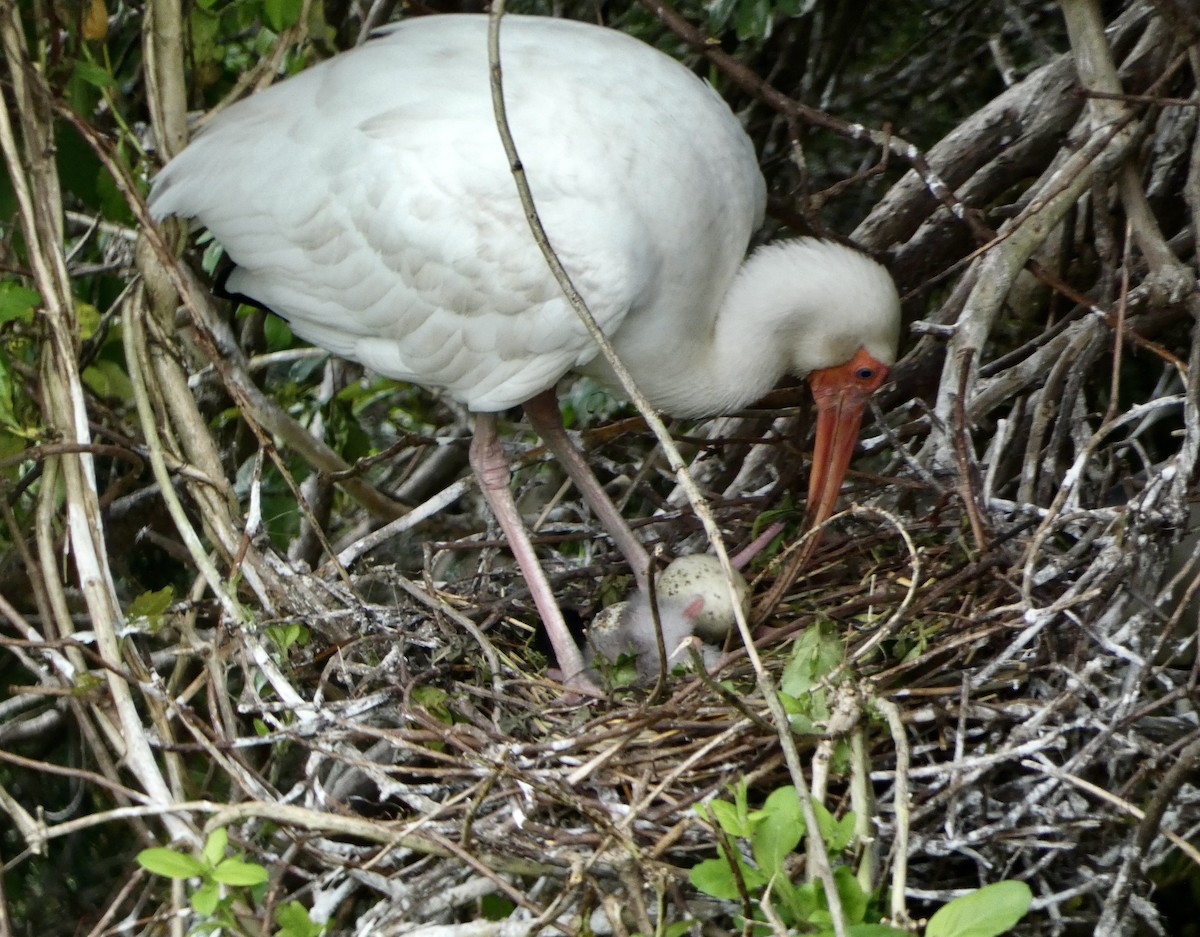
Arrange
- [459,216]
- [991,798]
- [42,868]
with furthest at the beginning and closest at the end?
[42,868] < [459,216] < [991,798]

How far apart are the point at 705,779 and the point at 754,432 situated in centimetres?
160

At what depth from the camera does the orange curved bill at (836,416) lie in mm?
3486

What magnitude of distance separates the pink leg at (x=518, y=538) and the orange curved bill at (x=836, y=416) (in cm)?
62

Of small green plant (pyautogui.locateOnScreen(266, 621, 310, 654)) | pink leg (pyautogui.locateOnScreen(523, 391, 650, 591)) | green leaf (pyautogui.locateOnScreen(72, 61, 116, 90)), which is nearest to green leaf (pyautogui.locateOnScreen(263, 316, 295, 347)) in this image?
pink leg (pyautogui.locateOnScreen(523, 391, 650, 591))

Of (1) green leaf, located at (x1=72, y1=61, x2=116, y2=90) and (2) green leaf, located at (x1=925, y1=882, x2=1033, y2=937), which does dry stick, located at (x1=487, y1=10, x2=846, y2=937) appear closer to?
(2) green leaf, located at (x1=925, y1=882, x2=1033, y2=937)

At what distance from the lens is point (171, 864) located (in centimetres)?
195

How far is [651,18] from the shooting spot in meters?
4.37

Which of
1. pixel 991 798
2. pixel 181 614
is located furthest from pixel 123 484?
→ pixel 991 798

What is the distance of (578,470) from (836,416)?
0.64 metres

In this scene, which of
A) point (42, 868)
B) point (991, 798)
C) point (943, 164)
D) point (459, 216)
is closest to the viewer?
point (991, 798)

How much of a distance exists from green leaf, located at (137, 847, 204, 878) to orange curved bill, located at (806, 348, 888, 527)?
72.2 inches

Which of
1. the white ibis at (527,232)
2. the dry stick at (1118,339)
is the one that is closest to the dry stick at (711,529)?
the white ibis at (527,232)

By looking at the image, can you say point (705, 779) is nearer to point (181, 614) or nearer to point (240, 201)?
point (181, 614)

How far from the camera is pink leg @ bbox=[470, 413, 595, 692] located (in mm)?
3270
